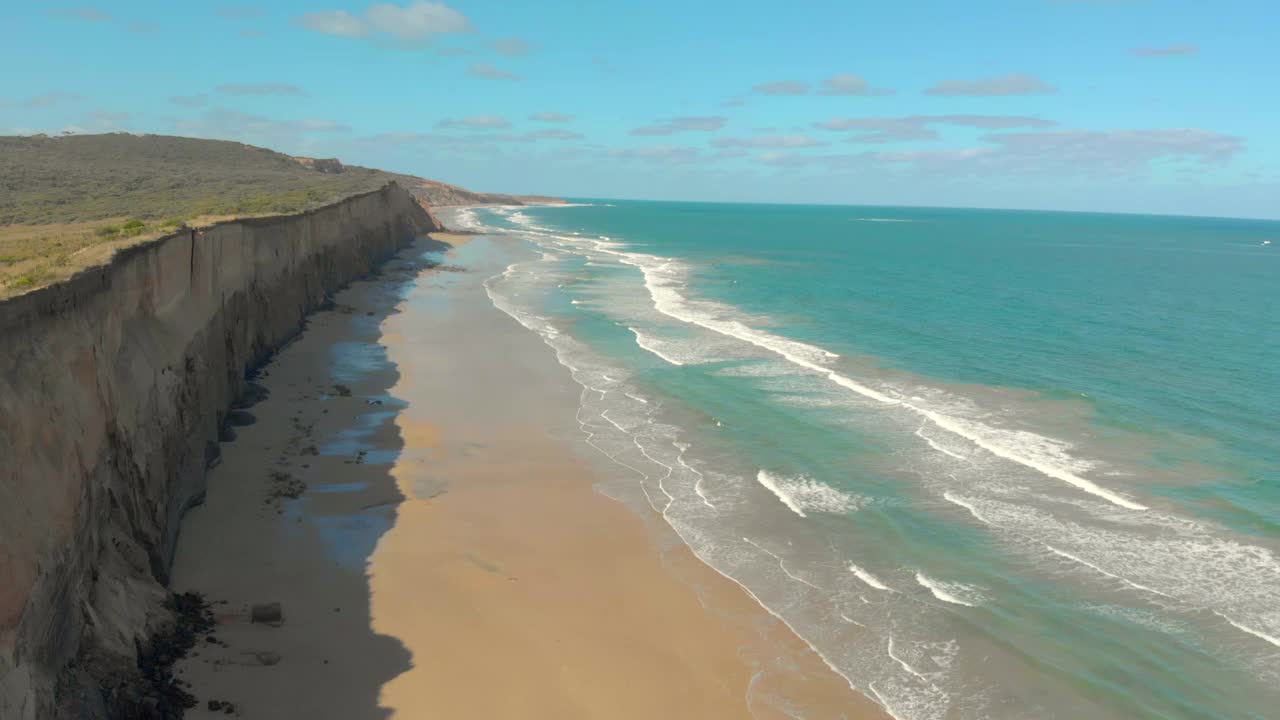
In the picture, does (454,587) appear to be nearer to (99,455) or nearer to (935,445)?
(99,455)

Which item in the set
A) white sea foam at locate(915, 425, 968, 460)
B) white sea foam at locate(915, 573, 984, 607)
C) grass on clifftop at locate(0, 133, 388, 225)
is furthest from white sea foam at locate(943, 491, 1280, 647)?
grass on clifftop at locate(0, 133, 388, 225)

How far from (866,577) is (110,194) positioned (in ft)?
135

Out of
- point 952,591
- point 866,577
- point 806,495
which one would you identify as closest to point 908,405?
point 806,495

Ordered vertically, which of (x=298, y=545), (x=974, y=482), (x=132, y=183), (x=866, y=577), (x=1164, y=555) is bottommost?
(x=298, y=545)

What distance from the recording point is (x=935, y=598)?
1384 cm

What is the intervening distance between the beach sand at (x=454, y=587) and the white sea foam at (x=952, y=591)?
2.62m

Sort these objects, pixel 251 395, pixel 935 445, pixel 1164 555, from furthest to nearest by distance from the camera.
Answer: pixel 251 395
pixel 935 445
pixel 1164 555

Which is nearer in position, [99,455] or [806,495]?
[99,455]

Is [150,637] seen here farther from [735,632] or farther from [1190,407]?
[1190,407]

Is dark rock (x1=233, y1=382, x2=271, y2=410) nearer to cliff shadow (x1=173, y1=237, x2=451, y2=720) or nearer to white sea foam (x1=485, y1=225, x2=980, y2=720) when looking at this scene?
cliff shadow (x1=173, y1=237, x2=451, y2=720)

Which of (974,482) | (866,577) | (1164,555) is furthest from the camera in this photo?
(974,482)

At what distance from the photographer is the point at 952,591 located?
14047 millimetres

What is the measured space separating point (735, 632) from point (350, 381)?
51.4 feet

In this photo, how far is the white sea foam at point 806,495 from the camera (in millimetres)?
17172
